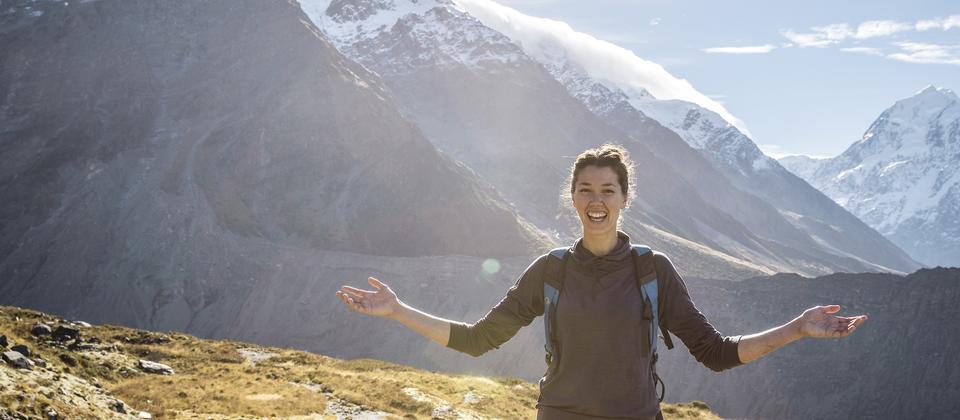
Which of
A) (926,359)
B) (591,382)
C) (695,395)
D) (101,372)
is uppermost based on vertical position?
(591,382)

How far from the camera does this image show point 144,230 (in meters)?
122

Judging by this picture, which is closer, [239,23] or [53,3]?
[53,3]

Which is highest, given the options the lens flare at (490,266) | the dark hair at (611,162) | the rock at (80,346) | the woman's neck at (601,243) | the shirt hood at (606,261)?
the dark hair at (611,162)

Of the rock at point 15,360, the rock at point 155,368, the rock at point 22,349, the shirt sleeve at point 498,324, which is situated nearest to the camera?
the shirt sleeve at point 498,324

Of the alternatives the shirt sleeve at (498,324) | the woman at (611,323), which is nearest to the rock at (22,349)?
the shirt sleeve at (498,324)

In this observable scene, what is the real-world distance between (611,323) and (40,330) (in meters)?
30.9

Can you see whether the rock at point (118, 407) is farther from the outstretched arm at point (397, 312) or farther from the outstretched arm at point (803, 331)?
the outstretched arm at point (803, 331)

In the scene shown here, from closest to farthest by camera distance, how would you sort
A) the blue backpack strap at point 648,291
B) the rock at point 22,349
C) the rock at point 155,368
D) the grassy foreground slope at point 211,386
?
the blue backpack strap at point 648,291 < the grassy foreground slope at point 211,386 < the rock at point 22,349 < the rock at point 155,368

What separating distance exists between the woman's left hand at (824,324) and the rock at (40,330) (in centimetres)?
3131

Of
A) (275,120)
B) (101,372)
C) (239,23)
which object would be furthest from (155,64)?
(101,372)

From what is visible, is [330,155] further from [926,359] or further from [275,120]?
[926,359]

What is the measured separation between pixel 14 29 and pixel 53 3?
50.0 ft

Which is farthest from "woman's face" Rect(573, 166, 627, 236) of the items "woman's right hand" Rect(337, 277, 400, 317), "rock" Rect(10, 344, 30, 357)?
"rock" Rect(10, 344, 30, 357)

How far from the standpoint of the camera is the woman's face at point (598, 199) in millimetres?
5367
